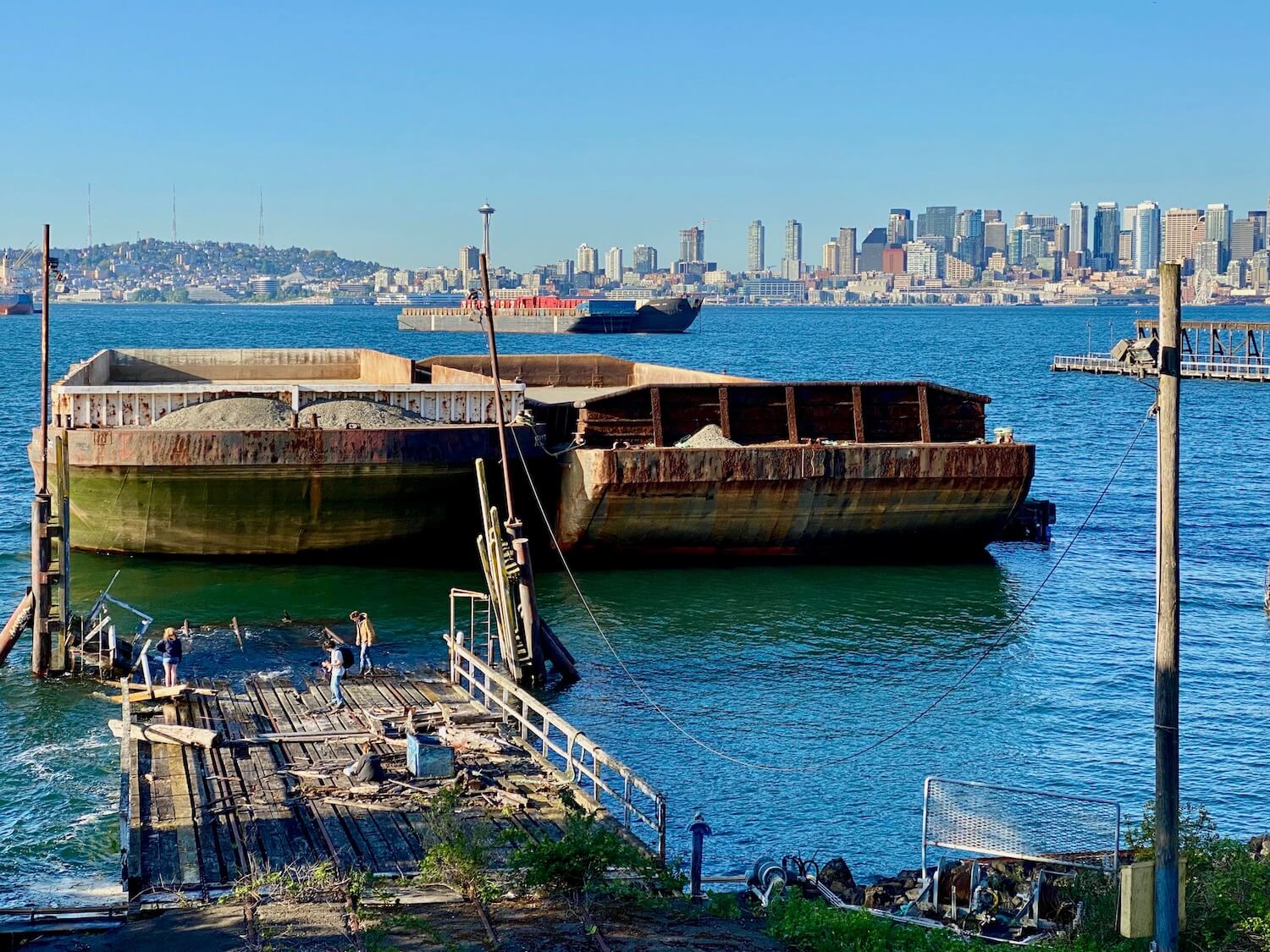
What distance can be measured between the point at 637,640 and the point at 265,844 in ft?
42.5

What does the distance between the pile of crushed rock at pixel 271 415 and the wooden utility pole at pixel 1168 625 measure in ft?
67.9

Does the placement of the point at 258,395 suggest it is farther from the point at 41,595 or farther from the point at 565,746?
the point at 565,746

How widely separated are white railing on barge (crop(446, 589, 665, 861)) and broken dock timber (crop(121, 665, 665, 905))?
0.04 meters

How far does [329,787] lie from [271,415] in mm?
16117

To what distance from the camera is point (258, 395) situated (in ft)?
109

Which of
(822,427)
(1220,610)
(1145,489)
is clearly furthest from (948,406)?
(1145,489)

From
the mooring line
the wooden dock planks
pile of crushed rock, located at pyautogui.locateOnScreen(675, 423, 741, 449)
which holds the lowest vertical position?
the mooring line

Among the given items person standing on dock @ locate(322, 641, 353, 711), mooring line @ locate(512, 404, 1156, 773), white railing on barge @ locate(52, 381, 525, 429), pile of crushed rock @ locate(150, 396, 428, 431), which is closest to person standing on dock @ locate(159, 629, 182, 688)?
person standing on dock @ locate(322, 641, 353, 711)

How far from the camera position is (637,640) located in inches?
1051

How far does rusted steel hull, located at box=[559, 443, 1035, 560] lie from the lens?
30.3 metres

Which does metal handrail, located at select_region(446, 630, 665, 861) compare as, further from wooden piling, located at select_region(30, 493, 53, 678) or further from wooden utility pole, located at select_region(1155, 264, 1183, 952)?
wooden piling, located at select_region(30, 493, 53, 678)

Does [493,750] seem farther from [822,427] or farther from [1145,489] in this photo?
[1145,489]

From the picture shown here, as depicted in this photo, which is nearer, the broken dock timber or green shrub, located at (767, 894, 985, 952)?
green shrub, located at (767, 894, 985, 952)

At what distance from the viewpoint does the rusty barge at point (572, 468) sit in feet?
98.2
